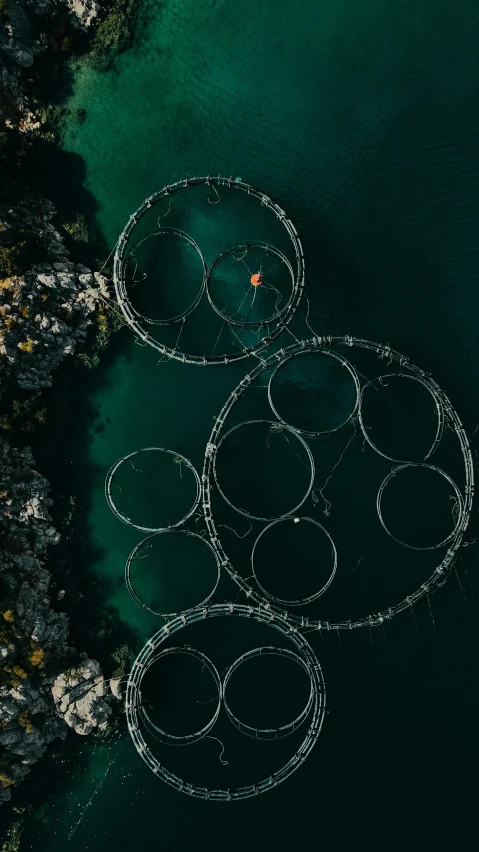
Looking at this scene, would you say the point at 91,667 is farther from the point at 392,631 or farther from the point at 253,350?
the point at 253,350

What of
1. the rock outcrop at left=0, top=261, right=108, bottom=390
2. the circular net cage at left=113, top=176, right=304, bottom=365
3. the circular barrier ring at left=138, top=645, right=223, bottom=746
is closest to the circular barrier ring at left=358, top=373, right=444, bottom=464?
the circular net cage at left=113, top=176, right=304, bottom=365

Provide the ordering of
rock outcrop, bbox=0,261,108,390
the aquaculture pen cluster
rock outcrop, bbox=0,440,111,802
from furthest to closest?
the aquaculture pen cluster → rock outcrop, bbox=0,261,108,390 → rock outcrop, bbox=0,440,111,802

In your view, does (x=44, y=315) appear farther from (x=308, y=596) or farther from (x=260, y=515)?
(x=308, y=596)

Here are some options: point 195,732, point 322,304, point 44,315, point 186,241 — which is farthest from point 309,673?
point 186,241

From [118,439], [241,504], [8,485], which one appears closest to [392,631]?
[241,504]

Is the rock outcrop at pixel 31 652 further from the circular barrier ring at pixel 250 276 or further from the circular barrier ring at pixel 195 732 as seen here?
the circular barrier ring at pixel 250 276

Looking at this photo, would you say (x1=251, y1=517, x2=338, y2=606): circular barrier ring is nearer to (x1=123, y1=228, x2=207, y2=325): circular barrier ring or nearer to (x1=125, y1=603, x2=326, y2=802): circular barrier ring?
(x1=125, y1=603, x2=326, y2=802): circular barrier ring
